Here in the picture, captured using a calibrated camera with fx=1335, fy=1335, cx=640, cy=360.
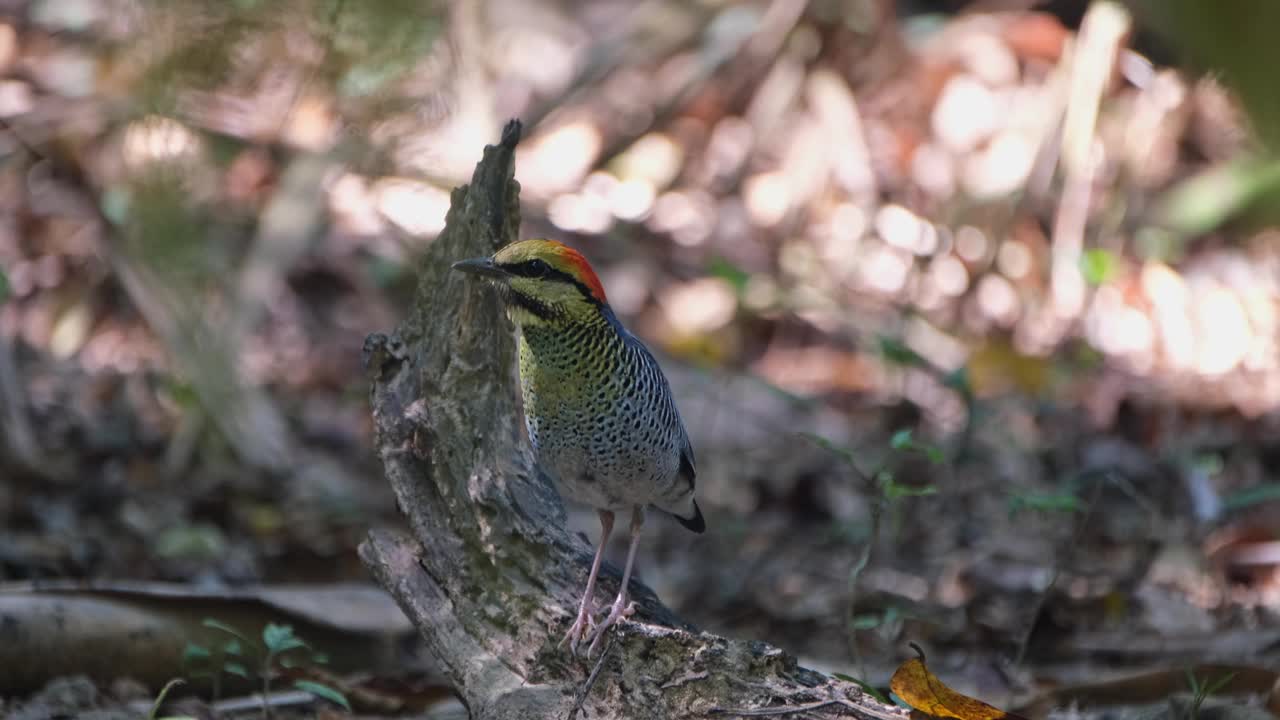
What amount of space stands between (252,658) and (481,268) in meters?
1.81

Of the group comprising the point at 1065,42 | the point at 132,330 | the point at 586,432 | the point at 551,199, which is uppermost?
the point at 1065,42

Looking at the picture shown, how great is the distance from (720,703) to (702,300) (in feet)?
24.7

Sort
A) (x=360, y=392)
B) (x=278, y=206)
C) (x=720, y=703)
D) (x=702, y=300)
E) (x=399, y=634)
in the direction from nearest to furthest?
(x=720, y=703)
(x=399, y=634)
(x=360, y=392)
(x=278, y=206)
(x=702, y=300)

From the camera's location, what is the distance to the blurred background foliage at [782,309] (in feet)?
20.0

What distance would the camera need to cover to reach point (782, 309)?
1017cm

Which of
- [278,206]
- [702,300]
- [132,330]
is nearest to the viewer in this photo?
[278,206]

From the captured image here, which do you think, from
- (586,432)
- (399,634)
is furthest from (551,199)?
(586,432)

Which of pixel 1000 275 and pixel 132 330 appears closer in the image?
pixel 132 330

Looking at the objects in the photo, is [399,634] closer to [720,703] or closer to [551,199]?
[720,703]

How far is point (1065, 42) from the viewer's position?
11047 mm

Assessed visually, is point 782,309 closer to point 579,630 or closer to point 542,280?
point 542,280

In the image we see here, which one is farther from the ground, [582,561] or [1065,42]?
[1065,42]

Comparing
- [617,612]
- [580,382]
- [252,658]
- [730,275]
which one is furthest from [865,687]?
[730,275]

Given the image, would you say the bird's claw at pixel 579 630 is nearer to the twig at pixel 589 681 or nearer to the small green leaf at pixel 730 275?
the twig at pixel 589 681
